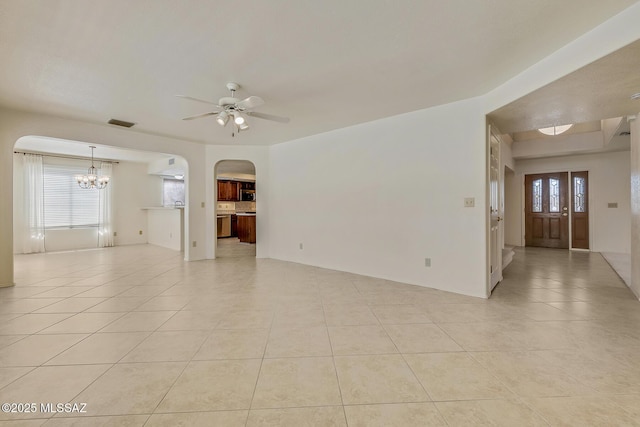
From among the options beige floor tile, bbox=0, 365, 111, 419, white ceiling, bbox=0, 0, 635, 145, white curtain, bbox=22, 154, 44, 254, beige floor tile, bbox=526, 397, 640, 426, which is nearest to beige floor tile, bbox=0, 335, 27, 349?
beige floor tile, bbox=0, 365, 111, 419

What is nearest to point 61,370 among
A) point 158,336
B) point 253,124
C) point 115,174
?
point 158,336

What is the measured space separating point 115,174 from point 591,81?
34.6 ft

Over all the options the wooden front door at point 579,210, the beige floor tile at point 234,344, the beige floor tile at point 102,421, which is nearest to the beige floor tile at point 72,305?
the beige floor tile at point 234,344

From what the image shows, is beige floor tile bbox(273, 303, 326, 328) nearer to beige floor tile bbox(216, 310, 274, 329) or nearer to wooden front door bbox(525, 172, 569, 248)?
beige floor tile bbox(216, 310, 274, 329)

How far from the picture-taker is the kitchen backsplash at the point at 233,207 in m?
10.4

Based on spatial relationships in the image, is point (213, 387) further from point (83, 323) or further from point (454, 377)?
point (83, 323)

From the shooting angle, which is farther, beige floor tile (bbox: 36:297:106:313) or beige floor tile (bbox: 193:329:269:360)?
beige floor tile (bbox: 36:297:106:313)

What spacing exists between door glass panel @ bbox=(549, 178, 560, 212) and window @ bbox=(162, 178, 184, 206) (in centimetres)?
1186

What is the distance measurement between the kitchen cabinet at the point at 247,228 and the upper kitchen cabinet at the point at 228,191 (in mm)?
1576

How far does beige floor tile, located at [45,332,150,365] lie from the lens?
2.04 m

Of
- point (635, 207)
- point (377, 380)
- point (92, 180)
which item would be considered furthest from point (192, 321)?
point (92, 180)

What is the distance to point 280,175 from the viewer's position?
19.6 feet

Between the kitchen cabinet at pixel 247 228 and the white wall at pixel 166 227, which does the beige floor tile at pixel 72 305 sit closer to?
the white wall at pixel 166 227

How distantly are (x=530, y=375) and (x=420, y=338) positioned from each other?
77cm
